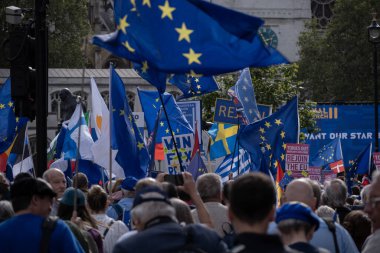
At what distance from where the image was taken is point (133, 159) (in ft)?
48.6

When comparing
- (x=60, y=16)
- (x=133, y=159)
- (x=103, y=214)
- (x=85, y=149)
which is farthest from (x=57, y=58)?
(x=103, y=214)

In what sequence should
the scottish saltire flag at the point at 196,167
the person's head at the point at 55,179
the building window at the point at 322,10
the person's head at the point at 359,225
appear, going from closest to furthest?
1. the person's head at the point at 359,225
2. the person's head at the point at 55,179
3. the scottish saltire flag at the point at 196,167
4. the building window at the point at 322,10

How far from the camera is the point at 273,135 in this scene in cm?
1750

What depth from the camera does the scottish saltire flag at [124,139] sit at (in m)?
14.7

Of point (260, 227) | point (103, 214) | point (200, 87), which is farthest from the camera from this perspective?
point (200, 87)

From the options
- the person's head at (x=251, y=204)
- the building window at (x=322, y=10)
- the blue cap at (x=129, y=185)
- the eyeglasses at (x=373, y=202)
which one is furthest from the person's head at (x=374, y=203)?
the building window at (x=322, y=10)

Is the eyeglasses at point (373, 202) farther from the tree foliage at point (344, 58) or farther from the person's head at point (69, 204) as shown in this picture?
the tree foliage at point (344, 58)

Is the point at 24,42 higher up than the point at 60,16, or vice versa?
the point at 60,16

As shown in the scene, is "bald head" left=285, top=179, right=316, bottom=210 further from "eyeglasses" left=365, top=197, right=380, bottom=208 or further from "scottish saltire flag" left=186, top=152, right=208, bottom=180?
"scottish saltire flag" left=186, top=152, right=208, bottom=180

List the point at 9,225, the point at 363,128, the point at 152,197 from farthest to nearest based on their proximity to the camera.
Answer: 1. the point at 363,128
2. the point at 9,225
3. the point at 152,197

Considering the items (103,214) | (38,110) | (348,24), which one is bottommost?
(103,214)

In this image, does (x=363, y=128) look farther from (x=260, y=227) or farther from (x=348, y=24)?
(x=260, y=227)

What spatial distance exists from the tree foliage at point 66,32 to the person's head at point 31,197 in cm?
4614

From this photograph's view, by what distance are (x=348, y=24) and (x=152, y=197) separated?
48.2 m
